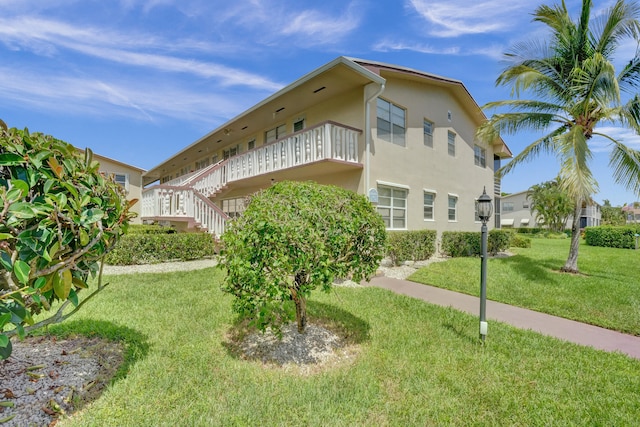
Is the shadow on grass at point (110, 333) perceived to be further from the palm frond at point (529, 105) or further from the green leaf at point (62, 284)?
the palm frond at point (529, 105)

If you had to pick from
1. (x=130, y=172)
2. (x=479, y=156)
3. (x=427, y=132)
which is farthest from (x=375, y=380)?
(x=130, y=172)

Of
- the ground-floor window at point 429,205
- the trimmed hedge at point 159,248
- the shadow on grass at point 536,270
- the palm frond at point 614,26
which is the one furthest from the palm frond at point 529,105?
the trimmed hedge at point 159,248

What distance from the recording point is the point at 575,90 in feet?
30.9

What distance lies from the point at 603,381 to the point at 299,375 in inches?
147

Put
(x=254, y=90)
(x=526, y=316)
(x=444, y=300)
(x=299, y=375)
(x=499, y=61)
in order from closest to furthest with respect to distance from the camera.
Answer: (x=299, y=375), (x=526, y=316), (x=444, y=300), (x=499, y=61), (x=254, y=90)

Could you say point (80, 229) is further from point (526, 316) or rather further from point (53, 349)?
point (526, 316)

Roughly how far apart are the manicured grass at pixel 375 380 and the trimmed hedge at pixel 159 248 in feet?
18.4

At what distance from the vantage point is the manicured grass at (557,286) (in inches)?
242

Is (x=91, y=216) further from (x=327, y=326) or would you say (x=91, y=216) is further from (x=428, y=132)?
(x=428, y=132)

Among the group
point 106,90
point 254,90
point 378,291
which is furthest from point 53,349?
point 254,90

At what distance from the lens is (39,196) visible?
7.99 feet

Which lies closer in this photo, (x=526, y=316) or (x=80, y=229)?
(x=80, y=229)

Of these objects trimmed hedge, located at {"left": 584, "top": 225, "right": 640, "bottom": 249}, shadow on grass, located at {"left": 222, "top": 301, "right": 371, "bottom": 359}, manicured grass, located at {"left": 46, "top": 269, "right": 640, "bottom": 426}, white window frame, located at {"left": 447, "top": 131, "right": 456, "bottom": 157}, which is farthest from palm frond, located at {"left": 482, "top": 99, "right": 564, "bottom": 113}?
trimmed hedge, located at {"left": 584, "top": 225, "right": 640, "bottom": 249}

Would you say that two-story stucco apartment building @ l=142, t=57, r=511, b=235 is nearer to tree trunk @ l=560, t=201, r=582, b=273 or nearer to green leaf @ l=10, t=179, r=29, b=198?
tree trunk @ l=560, t=201, r=582, b=273
